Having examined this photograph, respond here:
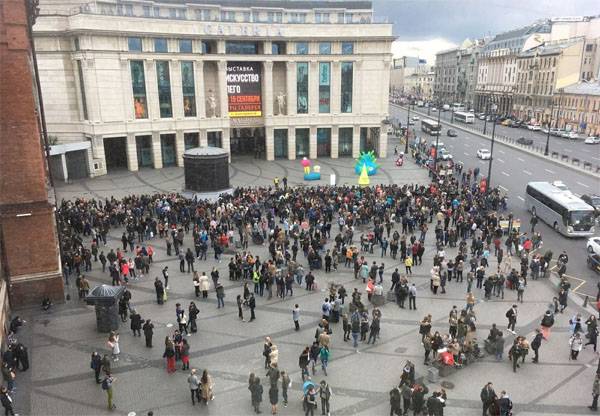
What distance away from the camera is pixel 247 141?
61031 mm

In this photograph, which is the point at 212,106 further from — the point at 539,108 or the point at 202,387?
the point at 539,108

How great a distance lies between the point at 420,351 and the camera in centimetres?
1820

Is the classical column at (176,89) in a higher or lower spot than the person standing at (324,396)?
higher

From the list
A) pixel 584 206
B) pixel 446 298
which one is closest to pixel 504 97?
pixel 584 206

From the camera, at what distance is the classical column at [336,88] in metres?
55.3

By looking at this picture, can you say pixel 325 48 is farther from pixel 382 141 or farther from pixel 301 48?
pixel 382 141

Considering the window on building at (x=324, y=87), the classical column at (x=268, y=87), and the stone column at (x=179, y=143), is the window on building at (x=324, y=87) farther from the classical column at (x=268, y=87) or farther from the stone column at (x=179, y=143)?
the stone column at (x=179, y=143)

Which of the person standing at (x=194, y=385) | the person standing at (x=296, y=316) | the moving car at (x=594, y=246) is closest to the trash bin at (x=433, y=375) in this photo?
the person standing at (x=296, y=316)

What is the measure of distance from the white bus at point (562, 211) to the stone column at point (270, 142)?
2933 cm

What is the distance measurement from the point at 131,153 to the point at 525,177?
39710 mm

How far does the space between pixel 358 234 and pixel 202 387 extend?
18470 mm

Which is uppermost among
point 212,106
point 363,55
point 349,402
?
point 363,55

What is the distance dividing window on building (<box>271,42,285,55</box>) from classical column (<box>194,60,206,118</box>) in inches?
317

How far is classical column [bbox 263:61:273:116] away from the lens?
54.1 meters
